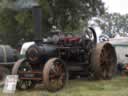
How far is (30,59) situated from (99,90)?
2272 mm

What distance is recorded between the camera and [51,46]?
11234mm

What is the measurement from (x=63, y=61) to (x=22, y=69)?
1.29 meters

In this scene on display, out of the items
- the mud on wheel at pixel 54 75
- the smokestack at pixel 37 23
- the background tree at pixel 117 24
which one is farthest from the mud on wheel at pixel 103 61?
the background tree at pixel 117 24

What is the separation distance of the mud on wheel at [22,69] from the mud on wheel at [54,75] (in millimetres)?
1025

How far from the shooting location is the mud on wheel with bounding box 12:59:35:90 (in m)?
10.8

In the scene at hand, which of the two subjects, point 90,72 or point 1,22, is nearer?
point 90,72

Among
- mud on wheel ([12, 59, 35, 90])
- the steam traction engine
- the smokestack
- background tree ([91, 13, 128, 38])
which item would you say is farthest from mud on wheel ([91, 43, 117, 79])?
background tree ([91, 13, 128, 38])

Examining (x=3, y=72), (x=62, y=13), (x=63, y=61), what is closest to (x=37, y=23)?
(x=63, y=61)

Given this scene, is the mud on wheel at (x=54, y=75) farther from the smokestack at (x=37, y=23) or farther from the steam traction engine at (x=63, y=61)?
the smokestack at (x=37, y=23)

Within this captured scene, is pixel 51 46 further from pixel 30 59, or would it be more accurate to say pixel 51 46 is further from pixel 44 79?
pixel 44 79

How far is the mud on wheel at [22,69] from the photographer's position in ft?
35.6

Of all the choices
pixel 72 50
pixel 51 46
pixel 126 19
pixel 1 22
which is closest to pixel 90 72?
pixel 72 50

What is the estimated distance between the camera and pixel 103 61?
13.1 metres

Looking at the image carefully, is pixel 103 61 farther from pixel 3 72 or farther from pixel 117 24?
pixel 117 24
